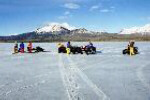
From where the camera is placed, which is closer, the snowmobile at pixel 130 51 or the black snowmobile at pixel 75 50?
the snowmobile at pixel 130 51

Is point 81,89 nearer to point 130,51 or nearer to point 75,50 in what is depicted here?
point 130,51

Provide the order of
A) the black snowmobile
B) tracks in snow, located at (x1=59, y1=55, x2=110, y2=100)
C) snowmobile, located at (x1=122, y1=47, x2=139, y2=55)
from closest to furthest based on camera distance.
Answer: tracks in snow, located at (x1=59, y1=55, x2=110, y2=100) < snowmobile, located at (x1=122, y1=47, x2=139, y2=55) < the black snowmobile

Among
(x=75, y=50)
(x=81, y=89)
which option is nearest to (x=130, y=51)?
(x=75, y=50)

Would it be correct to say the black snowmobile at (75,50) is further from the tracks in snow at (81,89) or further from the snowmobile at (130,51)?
the tracks in snow at (81,89)

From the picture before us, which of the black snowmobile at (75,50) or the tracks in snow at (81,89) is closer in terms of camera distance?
the tracks in snow at (81,89)

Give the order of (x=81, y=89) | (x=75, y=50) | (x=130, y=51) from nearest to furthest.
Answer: (x=81, y=89)
(x=130, y=51)
(x=75, y=50)

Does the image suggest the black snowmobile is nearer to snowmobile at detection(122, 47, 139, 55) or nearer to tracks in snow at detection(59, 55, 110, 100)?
snowmobile at detection(122, 47, 139, 55)

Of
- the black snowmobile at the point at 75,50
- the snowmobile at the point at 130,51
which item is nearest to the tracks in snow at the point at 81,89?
the snowmobile at the point at 130,51

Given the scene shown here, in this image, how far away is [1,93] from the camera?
27.1 ft

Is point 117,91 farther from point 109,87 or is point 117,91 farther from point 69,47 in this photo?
point 69,47

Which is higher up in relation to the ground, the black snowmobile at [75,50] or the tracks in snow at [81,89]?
the black snowmobile at [75,50]

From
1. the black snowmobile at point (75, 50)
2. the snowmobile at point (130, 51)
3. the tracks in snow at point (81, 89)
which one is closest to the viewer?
the tracks in snow at point (81, 89)

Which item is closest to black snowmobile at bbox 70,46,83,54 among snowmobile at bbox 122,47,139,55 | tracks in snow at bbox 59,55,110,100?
snowmobile at bbox 122,47,139,55

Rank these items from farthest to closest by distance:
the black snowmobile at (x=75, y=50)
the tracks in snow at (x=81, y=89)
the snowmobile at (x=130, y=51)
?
the black snowmobile at (x=75, y=50)
the snowmobile at (x=130, y=51)
the tracks in snow at (x=81, y=89)
